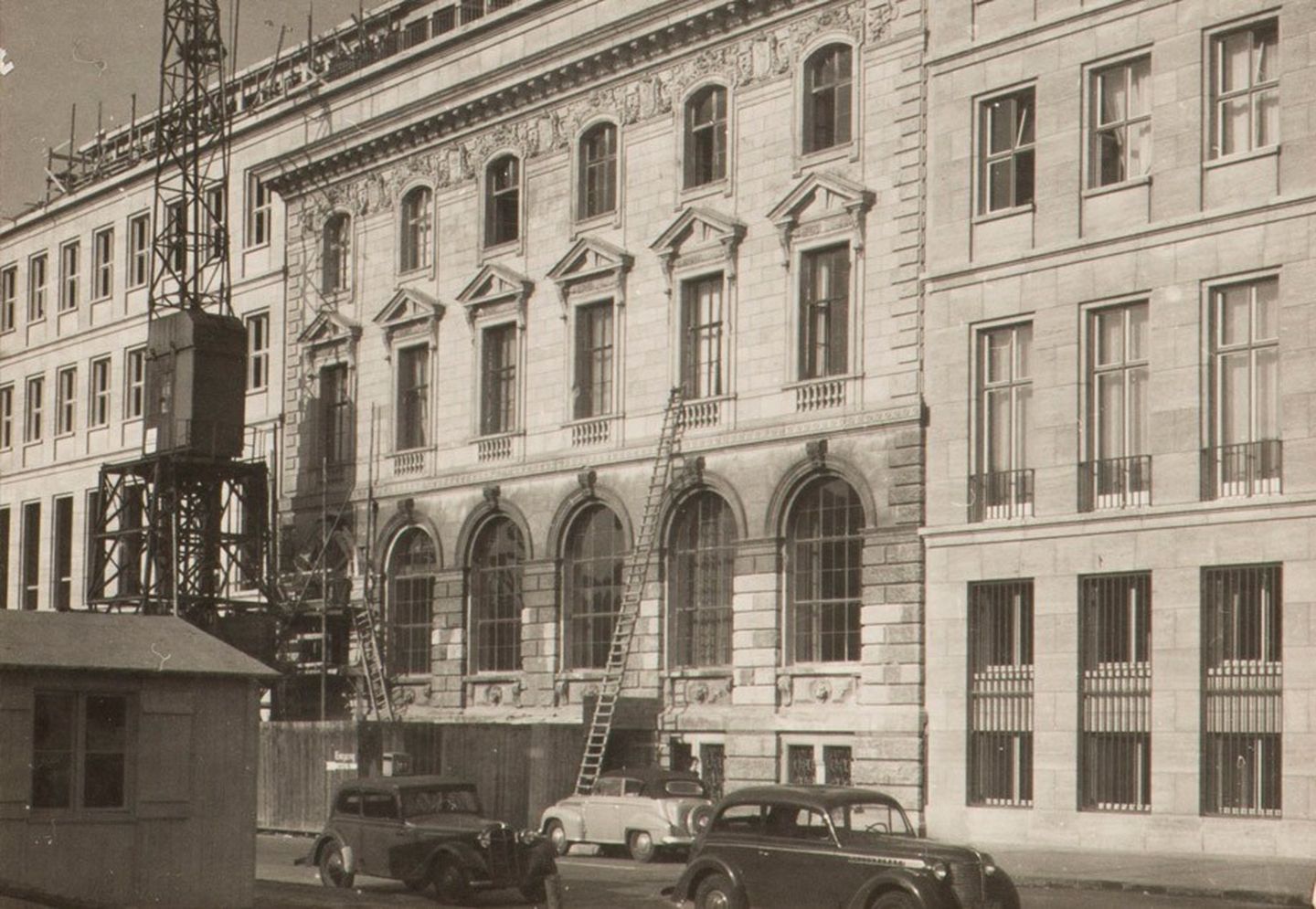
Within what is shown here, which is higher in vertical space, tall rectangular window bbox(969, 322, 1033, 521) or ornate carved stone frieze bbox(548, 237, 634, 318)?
ornate carved stone frieze bbox(548, 237, 634, 318)

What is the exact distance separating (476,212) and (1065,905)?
89.2 ft

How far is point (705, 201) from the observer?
1686 inches

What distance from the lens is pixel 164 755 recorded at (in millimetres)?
Answer: 22766

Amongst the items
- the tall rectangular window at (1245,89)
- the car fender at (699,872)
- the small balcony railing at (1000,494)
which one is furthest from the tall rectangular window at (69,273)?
the car fender at (699,872)

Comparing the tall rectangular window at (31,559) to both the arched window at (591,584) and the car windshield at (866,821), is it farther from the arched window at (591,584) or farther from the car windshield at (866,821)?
the car windshield at (866,821)

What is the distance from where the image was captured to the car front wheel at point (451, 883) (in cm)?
2659

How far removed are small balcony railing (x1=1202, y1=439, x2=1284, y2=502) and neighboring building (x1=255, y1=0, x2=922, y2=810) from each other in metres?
6.03

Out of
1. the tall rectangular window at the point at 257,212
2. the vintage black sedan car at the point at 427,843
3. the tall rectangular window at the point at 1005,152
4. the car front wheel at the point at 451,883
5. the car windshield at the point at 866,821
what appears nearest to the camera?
the car windshield at the point at 866,821

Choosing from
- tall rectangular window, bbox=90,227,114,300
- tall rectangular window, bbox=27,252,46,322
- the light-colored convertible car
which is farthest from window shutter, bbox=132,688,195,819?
tall rectangular window, bbox=27,252,46,322

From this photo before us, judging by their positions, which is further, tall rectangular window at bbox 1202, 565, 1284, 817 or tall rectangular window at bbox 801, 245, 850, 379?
tall rectangular window at bbox 801, 245, 850, 379

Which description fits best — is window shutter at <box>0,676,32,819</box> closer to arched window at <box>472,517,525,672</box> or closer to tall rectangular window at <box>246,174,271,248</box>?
arched window at <box>472,517,525,672</box>

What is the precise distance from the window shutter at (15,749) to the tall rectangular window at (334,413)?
1236 inches

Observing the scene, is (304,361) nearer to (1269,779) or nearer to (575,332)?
(575,332)

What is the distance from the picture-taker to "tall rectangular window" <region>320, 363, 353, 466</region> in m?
53.2
